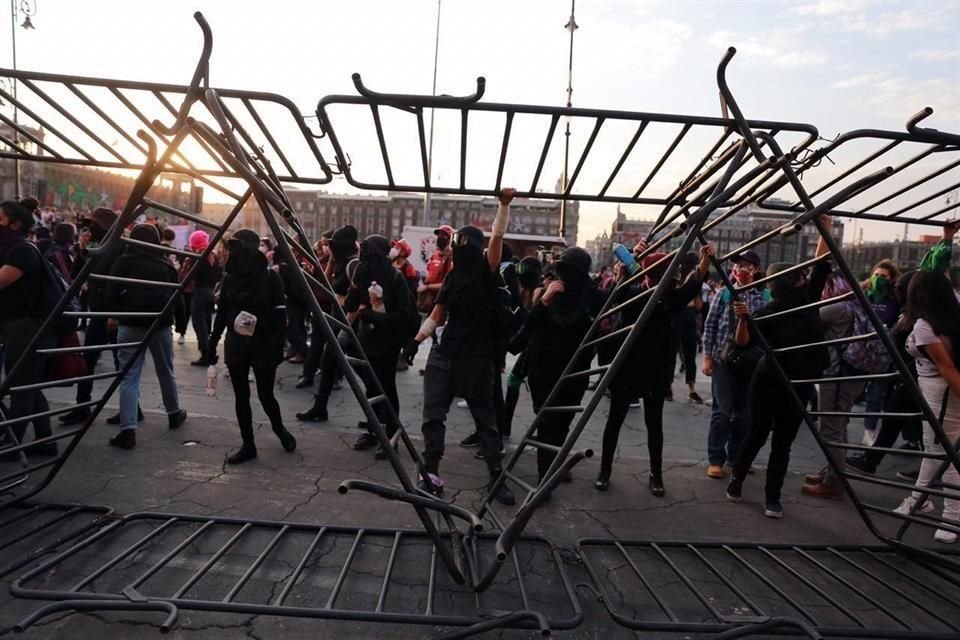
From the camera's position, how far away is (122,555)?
2.77 m

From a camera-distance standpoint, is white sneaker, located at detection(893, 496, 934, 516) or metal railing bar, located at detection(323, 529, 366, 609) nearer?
metal railing bar, located at detection(323, 529, 366, 609)

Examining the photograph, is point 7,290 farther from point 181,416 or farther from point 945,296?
point 945,296

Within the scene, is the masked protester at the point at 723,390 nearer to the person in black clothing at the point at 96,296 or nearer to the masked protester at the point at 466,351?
the masked protester at the point at 466,351

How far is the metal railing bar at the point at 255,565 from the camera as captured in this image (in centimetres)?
245

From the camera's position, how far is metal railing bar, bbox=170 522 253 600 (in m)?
2.50

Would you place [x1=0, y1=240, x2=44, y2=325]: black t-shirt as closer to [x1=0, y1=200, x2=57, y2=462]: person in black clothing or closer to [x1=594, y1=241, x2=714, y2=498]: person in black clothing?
[x1=0, y1=200, x2=57, y2=462]: person in black clothing

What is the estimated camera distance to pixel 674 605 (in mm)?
2896

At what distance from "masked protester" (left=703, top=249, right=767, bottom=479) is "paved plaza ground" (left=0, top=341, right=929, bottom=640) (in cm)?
22

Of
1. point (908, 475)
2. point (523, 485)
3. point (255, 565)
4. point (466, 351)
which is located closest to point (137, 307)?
point (466, 351)

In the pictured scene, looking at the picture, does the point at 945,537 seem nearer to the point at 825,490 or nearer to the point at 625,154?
the point at 825,490

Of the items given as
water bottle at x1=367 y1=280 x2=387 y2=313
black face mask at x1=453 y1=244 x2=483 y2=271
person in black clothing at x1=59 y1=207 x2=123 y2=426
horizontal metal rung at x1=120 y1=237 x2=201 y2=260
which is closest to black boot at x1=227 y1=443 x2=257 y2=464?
person in black clothing at x1=59 y1=207 x2=123 y2=426

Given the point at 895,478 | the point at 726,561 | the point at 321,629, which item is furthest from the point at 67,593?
the point at 895,478

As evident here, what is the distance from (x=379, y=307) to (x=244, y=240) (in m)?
1.08

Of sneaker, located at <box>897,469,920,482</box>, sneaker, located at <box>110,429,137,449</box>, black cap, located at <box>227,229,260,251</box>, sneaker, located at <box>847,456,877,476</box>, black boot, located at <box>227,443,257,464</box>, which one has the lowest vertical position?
sneaker, located at <box>897,469,920,482</box>
